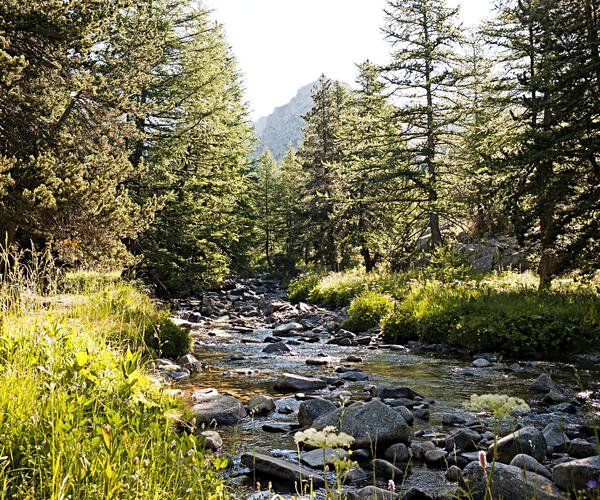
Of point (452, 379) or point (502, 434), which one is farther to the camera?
point (452, 379)

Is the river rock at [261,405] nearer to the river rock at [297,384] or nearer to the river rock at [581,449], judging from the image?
the river rock at [297,384]

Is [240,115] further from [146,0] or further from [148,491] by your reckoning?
[148,491]

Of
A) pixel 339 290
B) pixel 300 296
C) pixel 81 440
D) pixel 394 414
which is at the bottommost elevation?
pixel 300 296

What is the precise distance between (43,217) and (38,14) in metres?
4.11

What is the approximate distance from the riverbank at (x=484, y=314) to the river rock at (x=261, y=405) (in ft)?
19.8

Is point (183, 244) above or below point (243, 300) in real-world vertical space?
above

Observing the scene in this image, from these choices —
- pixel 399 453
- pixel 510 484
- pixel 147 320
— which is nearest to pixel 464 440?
pixel 399 453

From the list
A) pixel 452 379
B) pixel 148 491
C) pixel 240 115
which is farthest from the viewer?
pixel 240 115

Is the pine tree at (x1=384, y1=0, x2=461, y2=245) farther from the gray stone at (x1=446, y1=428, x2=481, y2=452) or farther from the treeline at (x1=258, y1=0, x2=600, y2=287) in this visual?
the gray stone at (x1=446, y1=428, x2=481, y2=452)

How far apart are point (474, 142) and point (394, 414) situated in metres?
15.6

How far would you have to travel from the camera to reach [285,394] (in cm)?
738

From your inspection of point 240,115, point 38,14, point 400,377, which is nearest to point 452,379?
point 400,377

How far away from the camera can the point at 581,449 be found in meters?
4.41

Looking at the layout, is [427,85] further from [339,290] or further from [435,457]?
[435,457]
